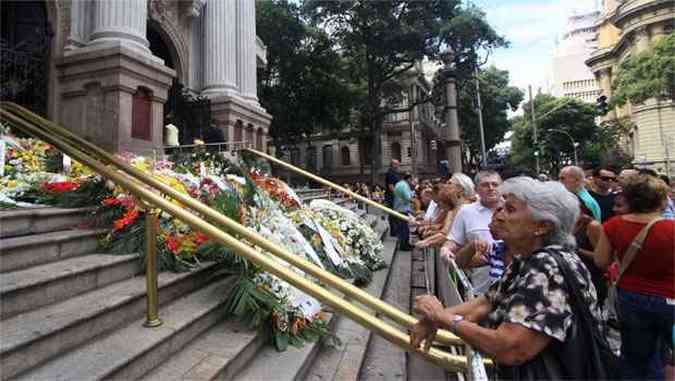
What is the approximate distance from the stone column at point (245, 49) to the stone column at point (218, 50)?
78 cm

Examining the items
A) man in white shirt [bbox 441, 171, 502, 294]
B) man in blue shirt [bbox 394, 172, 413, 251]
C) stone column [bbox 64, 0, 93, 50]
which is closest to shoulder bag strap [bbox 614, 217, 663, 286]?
man in white shirt [bbox 441, 171, 502, 294]

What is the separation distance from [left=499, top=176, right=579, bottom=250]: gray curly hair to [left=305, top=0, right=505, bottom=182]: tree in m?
22.8

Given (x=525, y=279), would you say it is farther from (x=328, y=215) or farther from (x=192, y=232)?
(x=328, y=215)

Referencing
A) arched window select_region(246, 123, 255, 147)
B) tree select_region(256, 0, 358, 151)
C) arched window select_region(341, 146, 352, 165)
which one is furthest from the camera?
arched window select_region(341, 146, 352, 165)

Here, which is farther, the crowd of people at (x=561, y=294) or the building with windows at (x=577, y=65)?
the building with windows at (x=577, y=65)

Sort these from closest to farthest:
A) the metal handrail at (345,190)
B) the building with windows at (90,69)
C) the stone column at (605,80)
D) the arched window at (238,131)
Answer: the metal handrail at (345,190) → the building with windows at (90,69) → the arched window at (238,131) → the stone column at (605,80)

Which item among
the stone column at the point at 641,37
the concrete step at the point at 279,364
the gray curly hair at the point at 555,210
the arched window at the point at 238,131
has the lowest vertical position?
the concrete step at the point at 279,364

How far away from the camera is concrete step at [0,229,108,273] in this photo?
2.60m

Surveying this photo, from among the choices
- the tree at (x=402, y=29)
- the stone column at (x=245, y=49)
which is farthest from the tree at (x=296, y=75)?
the stone column at (x=245, y=49)

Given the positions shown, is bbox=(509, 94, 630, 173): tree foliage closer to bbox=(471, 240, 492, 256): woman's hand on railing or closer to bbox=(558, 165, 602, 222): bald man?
bbox=(558, 165, 602, 222): bald man

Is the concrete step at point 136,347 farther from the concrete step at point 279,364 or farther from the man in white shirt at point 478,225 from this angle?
the man in white shirt at point 478,225

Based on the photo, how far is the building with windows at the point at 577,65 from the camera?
265 feet

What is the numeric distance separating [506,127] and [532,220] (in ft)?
148

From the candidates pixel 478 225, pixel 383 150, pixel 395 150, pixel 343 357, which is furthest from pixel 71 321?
pixel 395 150
